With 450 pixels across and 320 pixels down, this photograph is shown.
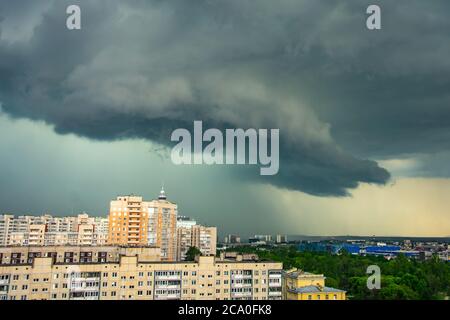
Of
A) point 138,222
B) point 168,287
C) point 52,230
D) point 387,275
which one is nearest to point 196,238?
point 138,222

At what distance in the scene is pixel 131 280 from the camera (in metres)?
5.78

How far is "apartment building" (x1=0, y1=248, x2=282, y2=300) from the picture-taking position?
5438mm

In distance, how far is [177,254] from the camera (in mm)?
14047

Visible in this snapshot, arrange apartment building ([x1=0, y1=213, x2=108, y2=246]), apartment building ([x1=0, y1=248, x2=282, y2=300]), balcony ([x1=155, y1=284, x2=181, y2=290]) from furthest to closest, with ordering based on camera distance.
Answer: apartment building ([x1=0, y1=213, x2=108, y2=246])
balcony ([x1=155, y1=284, x2=181, y2=290])
apartment building ([x1=0, y1=248, x2=282, y2=300])

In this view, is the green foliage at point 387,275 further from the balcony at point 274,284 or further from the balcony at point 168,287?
the balcony at point 168,287

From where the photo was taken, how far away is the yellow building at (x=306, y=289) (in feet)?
19.4

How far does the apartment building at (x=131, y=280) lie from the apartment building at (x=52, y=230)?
8.57 meters

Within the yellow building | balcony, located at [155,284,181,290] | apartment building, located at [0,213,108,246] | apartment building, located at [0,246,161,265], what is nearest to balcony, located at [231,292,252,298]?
the yellow building

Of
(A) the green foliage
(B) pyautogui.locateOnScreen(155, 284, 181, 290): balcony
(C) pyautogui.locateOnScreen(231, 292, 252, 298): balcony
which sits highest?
(B) pyautogui.locateOnScreen(155, 284, 181, 290): balcony

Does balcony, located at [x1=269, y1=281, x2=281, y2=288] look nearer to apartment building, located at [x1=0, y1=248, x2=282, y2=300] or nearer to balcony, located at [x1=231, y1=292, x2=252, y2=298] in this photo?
apartment building, located at [x1=0, y1=248, x2=282, y2=300]

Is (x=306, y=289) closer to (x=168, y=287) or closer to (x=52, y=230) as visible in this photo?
(x=168, y=287)

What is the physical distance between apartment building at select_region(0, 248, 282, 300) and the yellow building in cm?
28

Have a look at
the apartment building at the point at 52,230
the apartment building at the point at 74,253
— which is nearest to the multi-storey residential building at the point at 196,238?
the apartment building at the point at 52,230
